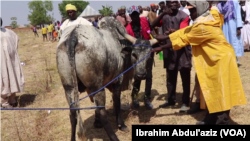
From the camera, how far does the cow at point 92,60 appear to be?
3.17 m

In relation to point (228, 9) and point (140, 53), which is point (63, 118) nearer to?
point (140, 53)

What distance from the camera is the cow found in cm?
317

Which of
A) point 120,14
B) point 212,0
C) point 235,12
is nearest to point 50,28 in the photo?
point 120,14

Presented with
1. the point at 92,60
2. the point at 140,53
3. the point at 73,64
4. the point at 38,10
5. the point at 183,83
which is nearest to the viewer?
the point at 73,64

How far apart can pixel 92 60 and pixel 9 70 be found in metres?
3.26

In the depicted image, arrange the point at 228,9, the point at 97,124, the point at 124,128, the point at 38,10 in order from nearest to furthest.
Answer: the point at 124,128 → the point at 97,124 → the point at 228,9 → the point at 38,10

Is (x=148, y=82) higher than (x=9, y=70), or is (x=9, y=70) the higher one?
(x=9, y=70)

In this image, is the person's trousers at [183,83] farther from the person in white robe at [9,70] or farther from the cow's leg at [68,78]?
the person in white robe at [9,70]

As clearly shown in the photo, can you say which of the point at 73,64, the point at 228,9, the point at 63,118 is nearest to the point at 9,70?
the point at 63,118

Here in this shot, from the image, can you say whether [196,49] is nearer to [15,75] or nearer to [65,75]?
[65,75]

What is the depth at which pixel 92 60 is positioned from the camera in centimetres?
321

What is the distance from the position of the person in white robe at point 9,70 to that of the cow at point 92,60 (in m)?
2.76

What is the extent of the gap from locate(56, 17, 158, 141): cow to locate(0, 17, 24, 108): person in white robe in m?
2.76

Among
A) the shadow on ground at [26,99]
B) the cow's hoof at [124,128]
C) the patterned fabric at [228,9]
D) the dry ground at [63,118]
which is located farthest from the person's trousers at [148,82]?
the patterned fabric at [228,9]
